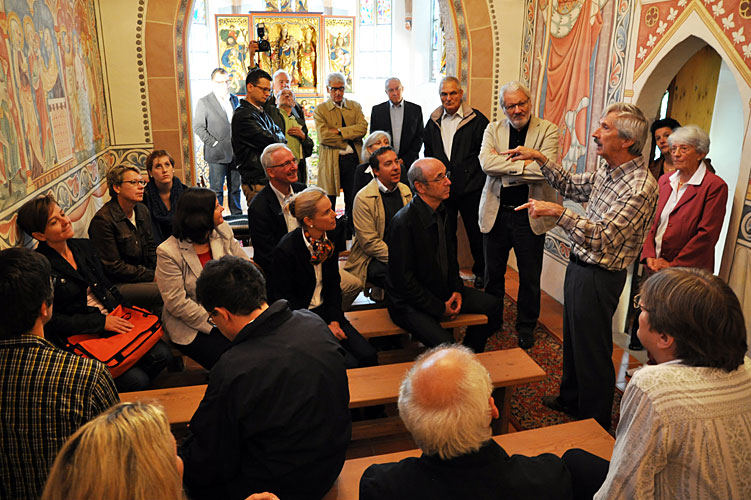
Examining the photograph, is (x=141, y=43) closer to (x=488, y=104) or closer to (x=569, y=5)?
(x=488, y=104)

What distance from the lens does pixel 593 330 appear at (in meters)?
3.10

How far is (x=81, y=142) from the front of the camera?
4.44 meters

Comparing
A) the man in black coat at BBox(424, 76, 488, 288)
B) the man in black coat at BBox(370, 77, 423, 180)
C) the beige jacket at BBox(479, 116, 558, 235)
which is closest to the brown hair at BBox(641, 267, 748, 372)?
the beige jacket at BBox(479, 116, 558, 235)

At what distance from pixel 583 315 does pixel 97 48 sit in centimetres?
496

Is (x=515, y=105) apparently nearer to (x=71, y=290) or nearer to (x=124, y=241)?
(x=124, y=241)

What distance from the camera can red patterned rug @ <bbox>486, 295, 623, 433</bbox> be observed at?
346 cm

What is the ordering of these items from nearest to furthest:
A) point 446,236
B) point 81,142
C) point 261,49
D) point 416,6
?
point 446,236 → point 81,142 → point 261,49 → point 416,6

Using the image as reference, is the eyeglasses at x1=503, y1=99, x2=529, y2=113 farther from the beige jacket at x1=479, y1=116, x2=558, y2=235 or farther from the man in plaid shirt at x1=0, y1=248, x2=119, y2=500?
the man in plaid shirt at x1=0, y1=248, x2=119, y2=500

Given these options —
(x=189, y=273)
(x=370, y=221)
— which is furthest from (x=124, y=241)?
(x=370, y=221)

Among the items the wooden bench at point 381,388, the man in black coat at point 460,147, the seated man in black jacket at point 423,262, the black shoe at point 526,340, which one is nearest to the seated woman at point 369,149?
the man in black coat at point 460,147

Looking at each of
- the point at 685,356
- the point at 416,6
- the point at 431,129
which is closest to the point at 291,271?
the point at 685,356

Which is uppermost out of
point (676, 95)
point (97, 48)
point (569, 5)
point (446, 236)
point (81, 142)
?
point (569, 5)

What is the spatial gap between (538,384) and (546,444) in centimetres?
148

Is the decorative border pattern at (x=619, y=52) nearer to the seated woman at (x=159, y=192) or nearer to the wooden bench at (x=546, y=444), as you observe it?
the wooden bench at (x=546, y=444)
